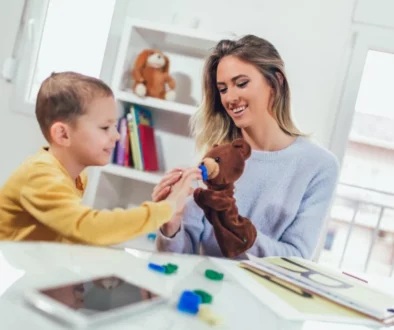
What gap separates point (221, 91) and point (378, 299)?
2.23ft

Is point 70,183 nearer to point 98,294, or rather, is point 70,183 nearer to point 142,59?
point 98,294

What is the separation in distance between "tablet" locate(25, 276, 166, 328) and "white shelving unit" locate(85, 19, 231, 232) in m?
1.02

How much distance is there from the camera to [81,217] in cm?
81

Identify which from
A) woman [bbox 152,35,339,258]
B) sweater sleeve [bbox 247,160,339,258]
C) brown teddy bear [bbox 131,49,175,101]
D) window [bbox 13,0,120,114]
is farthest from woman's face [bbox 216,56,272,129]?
window [bbox 13,0,120,114]

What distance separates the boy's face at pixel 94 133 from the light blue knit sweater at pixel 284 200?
29 centimetres

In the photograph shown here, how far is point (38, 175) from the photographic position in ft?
2.78

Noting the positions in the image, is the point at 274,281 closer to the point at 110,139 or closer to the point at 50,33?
the point at 110,139

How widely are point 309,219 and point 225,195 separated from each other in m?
0.35

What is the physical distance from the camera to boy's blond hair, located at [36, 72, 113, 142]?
94cm

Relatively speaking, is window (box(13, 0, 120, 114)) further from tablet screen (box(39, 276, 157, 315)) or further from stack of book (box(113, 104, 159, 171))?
tablet screen (box(39, 276, 157, 315))

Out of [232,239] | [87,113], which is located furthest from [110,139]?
[232,239]

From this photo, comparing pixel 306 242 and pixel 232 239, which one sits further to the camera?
pixel 306 242

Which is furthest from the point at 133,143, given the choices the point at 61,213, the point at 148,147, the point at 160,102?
the point at 61,213

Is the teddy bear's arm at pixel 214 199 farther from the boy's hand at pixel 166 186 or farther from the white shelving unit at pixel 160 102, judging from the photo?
the white shelving unit at pixel 160 102
